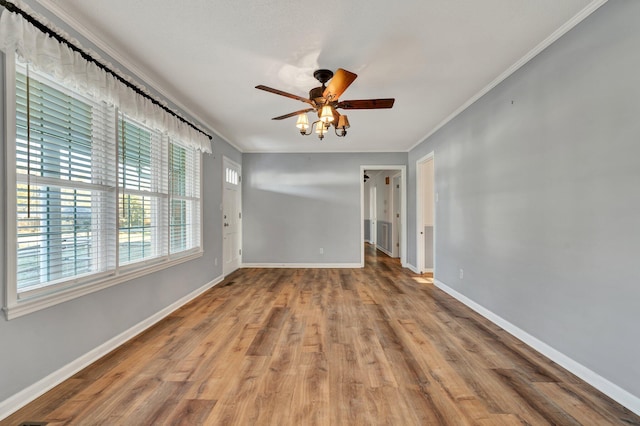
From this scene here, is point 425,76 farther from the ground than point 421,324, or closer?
farther from the ground

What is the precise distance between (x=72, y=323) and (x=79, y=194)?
0.92 metres

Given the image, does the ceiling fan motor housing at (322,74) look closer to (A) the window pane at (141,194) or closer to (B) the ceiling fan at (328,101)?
(B) the ceiling fan at (328,101)

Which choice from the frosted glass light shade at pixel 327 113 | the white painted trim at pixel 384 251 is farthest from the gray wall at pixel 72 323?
the white painted trim at pixel 384 251

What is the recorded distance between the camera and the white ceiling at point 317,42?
1729 mm

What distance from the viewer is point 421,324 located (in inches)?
106

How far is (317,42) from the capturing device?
2.05 metres

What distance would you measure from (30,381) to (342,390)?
6.20 feet

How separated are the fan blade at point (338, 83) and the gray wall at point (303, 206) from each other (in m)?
3.27

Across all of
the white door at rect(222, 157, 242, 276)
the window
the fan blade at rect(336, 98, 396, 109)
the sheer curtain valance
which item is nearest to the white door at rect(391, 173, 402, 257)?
the white door at rect(222, 157, 242, 276)

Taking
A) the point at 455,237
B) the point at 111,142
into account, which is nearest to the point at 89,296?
the point at 111,142

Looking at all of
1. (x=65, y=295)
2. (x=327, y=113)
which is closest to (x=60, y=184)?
(x=65, y=295)

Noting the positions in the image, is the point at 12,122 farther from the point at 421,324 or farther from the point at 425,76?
the point at 421,324

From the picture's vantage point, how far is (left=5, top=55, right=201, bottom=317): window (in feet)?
5.07

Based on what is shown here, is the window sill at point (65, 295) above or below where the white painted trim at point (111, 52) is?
below
